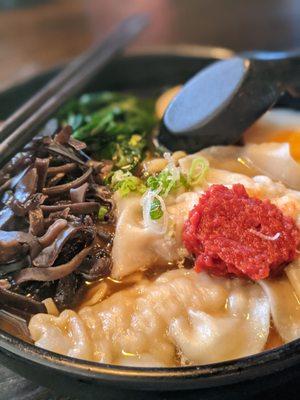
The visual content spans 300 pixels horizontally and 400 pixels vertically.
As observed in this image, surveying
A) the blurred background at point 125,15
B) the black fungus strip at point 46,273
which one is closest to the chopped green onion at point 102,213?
the black fungus strip at point 46,273

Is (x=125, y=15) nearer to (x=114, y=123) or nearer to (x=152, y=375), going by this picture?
(x=114, y=123)

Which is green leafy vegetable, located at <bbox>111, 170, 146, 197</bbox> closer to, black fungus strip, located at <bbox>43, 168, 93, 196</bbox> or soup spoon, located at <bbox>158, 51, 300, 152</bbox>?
black fungus strip, located at <bbox>43, 168, 93, 196</bbox>

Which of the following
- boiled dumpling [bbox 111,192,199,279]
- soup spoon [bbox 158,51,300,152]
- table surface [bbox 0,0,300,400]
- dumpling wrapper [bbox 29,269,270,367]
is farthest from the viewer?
table surface [bbox 0,0,300,400]

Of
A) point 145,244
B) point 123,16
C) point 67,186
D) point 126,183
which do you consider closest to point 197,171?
point 126,183

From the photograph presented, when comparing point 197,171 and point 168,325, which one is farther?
point 197,171

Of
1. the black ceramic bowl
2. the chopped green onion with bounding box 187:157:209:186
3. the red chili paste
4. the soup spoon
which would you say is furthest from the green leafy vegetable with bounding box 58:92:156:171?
the black ceramic bowl

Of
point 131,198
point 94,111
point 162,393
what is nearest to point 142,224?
point 131,198

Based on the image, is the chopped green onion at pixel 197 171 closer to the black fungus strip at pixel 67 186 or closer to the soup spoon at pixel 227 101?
the soup spoon at pixel 227 101
